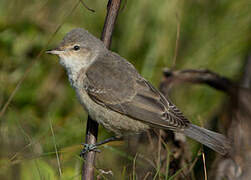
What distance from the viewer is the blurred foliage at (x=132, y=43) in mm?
5387

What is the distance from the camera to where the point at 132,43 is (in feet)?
18.5

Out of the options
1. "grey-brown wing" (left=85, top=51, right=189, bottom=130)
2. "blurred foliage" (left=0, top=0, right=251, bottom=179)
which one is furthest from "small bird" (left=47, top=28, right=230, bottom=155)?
"blurred foliage" (left=0, top=0, right=251, bottom=179)

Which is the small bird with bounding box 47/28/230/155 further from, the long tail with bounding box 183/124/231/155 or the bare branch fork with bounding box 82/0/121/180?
the bare branch fork with bounding box 82/0/121/180

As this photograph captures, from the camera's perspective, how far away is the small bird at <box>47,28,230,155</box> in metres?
3.88

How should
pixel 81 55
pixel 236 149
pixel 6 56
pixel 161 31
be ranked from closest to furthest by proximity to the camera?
pixel 236 149 → pixel 81 55 → pixel 6 56 → pixel 161 31

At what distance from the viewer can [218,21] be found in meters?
5.68

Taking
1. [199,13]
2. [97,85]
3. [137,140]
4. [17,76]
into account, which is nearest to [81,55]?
[97,85]

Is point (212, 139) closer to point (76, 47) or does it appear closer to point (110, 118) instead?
point (110, 118)

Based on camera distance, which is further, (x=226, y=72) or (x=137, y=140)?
(x=226, y=72)

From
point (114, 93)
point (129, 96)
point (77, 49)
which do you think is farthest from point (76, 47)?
point (129, 96)

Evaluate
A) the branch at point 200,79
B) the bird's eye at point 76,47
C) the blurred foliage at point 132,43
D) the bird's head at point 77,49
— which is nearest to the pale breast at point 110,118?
the bird's head at point 77,49

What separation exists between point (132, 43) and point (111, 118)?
1968mm

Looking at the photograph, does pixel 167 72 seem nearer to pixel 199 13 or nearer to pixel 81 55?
pixel 81 55

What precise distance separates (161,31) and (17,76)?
85.3 inches
